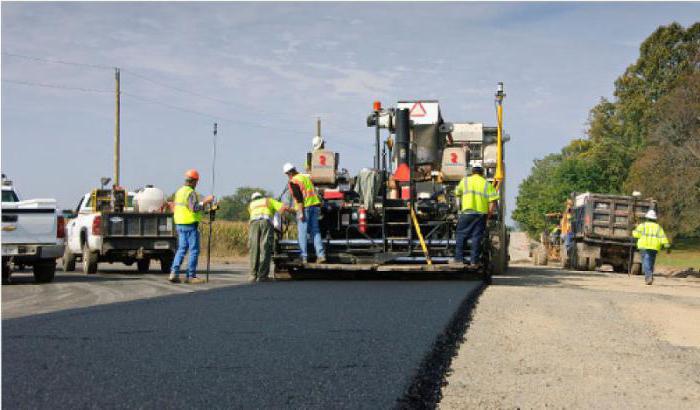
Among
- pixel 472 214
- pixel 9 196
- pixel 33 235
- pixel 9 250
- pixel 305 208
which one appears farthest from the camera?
pixel 9 196

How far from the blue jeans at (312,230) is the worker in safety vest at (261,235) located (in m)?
0.45

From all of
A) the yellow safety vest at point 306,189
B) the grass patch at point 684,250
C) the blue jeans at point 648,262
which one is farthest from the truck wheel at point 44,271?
the grass patch at point 684,250

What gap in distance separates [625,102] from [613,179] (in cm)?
744

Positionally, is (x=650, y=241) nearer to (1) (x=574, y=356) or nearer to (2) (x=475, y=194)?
(2) (x=475, y=194)

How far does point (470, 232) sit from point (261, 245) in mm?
2897

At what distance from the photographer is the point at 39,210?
14.4 meters

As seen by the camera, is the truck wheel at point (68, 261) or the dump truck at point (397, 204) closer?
the dump truck at point (397, 204)

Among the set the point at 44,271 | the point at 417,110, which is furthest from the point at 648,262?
the point at 44,271

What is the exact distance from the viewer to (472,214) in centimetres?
A: 1230

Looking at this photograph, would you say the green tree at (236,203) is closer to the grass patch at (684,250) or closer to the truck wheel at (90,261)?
the grass patch at (684,250)

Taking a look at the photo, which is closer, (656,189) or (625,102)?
(656,189)

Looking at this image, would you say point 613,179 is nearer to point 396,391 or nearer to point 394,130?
point 394,130

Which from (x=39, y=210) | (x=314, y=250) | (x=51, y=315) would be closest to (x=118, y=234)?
(x=39, y=210)

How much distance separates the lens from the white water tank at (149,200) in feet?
59.9
